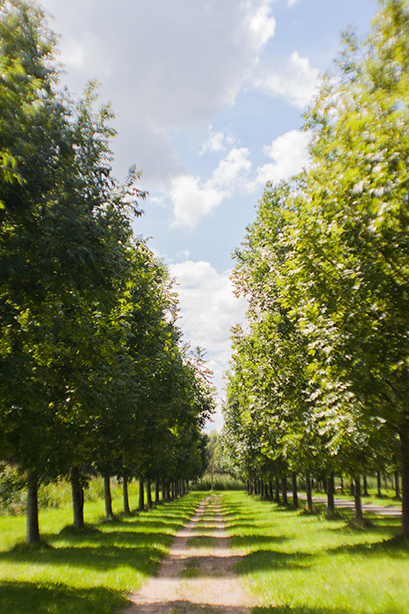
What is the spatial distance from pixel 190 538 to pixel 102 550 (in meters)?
6.04

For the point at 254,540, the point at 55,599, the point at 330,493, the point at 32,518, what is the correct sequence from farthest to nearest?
the point at 330,493 < the point at 254,540 < the point at 32,518 < the point at 55,599

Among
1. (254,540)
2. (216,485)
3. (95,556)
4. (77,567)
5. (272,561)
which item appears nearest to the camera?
(77,567)

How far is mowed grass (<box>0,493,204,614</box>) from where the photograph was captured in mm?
7645

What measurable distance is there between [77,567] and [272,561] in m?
5.59

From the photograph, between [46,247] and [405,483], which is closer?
[46,247]

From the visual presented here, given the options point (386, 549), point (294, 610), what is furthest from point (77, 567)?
point (386, 549)

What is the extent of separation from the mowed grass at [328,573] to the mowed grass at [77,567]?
300cm

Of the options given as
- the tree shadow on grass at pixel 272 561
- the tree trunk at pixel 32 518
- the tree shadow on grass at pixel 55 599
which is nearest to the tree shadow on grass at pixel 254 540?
the tree shadow on grass at pixel 272 561

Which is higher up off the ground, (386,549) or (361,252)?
(361,252)

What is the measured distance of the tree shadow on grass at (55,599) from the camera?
23.4 ft

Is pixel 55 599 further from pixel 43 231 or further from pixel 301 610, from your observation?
pixel 43 231

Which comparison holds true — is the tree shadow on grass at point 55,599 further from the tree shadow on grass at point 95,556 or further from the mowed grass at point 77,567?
the tree shadow on grass at point 95,556

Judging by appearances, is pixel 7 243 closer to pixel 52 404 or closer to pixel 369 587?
pixel 52 404

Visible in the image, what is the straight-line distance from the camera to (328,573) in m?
9.88
